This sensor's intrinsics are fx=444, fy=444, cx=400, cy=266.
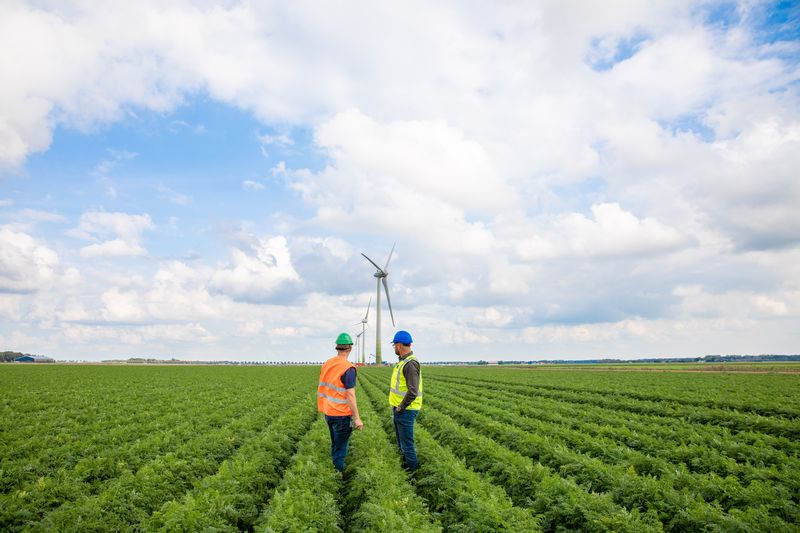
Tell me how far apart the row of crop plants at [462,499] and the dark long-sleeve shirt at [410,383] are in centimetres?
158

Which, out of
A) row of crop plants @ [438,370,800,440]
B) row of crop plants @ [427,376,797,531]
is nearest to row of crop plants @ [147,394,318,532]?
row of crop plants @ [427,376,797,531]

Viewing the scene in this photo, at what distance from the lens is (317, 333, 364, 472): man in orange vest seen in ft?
31.3

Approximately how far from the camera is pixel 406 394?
9.98 m

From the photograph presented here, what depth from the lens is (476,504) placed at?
7727 mm

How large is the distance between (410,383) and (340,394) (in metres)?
1.58

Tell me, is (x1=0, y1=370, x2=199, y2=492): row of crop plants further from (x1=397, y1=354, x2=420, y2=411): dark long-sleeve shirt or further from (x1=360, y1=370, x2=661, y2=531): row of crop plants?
(x1=360, y1=370, x2=661, y2=531): row of crop plants

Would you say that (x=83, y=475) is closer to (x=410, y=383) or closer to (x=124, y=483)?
(x=124, y=483)

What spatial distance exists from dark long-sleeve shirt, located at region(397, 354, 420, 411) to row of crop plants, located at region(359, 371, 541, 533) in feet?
5.17

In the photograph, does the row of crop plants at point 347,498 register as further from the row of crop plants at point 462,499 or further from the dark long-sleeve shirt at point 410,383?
the dark long-sleeve shirt at point 410,383

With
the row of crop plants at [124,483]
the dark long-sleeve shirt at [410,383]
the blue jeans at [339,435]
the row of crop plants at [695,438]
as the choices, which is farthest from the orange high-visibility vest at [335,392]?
the row of crop plants at [695,438]

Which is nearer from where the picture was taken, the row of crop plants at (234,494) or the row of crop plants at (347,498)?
the row of crop plants at (347,498)

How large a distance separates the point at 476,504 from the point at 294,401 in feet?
63.3

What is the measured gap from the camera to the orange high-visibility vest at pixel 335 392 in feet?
31.4

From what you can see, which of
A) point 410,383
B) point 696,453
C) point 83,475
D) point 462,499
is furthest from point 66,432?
point 696,453
